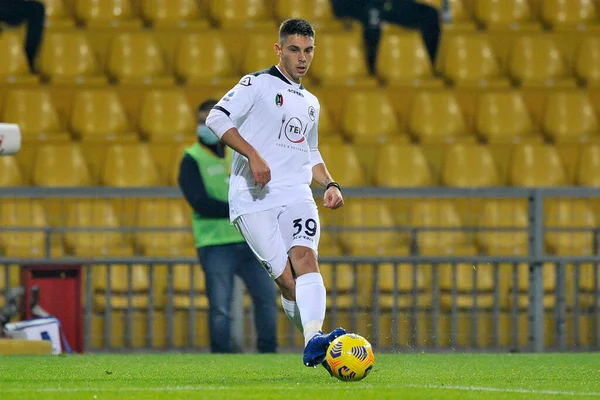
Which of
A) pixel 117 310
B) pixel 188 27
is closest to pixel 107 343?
pixel 117 310

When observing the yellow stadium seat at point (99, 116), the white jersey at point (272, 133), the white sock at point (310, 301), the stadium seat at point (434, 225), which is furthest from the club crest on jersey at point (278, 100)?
the yellow stadium seat at point (99, 116)

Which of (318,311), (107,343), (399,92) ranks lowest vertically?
(107,343)

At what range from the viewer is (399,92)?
11992 millimetres

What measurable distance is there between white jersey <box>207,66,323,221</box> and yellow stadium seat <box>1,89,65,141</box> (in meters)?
5.89

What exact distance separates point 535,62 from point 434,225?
10.4 ft

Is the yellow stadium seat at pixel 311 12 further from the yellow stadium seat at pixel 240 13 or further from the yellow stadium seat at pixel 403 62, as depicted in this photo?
the yellow stadium seat at pixel 403 62

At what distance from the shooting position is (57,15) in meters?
12.5

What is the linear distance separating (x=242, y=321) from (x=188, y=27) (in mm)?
3997

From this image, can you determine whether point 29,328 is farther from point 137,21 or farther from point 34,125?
point 137,21

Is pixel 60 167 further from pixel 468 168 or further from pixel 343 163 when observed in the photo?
pixel 468 168

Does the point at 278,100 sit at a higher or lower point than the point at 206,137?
higher

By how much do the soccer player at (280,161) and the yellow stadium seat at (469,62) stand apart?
20.9 ft

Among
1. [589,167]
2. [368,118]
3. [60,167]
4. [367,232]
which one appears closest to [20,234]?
[60,167]

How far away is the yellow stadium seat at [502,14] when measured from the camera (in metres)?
12.6
